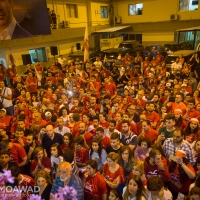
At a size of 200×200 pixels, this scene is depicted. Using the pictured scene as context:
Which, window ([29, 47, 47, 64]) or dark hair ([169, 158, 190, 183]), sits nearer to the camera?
dark hair ([169, 158, 190, 183])

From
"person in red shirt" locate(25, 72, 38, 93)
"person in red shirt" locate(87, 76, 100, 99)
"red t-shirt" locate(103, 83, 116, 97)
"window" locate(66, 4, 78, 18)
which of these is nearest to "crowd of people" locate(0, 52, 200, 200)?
"person in red shirt" locate(87, 76, 100, 99)

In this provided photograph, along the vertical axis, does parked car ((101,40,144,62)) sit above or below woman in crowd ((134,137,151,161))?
above

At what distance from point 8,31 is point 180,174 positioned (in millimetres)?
10447

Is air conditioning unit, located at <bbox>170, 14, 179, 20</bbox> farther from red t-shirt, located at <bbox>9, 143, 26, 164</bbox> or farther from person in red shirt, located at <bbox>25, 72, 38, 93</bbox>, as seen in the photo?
red t-shirt, located at <bbox>9, 143, 26, 164</bbox>

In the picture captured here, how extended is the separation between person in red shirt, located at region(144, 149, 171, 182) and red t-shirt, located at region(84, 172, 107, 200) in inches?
30.7

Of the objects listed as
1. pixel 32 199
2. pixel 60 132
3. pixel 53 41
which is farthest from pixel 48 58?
pixel 32 199

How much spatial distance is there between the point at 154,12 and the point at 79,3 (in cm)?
776

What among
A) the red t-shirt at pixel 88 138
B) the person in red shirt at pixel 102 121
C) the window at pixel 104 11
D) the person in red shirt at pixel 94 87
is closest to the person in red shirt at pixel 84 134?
the red t-shirt at pixel 88 138

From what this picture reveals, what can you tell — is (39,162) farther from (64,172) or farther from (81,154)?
(64,172)

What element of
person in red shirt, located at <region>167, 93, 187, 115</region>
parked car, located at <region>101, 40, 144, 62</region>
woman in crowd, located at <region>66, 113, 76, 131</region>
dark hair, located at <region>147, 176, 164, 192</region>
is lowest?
woman in crowd, located at <region>66, 113, 76, 131</region>

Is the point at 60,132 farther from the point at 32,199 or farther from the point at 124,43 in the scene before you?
the point at 124,43

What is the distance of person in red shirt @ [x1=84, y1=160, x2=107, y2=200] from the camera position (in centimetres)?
304

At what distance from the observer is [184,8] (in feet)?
65.7

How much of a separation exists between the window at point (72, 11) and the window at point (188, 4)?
33.3 ft
